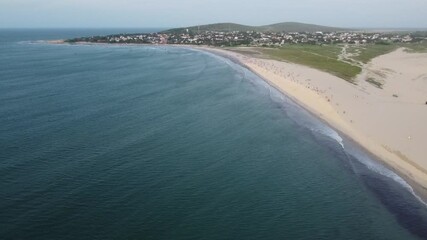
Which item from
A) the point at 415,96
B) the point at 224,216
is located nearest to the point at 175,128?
the point at 224,216

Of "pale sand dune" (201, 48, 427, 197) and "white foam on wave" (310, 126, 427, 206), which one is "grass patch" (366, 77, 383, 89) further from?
"white foam on wave" (310, 126, 427, 206)

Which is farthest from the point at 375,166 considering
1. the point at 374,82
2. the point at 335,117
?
the point at 374,82

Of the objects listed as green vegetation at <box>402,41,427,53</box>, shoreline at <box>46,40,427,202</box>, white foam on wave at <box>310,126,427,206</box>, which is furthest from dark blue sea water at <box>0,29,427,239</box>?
green vegetation at <box>402,41,427,53</box>

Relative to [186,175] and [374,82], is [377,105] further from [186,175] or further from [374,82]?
[186,175]

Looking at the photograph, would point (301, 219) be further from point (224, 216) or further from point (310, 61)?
point (310, 61)

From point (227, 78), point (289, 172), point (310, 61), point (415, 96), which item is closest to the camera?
point (289, 172)

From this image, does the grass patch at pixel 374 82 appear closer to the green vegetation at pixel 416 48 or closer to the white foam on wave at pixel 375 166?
the white foam on wave at pixel 375 166

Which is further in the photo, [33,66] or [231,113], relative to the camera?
[33,66]

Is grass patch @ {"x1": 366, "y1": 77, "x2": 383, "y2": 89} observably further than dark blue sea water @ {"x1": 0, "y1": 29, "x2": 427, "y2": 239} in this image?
Yes
